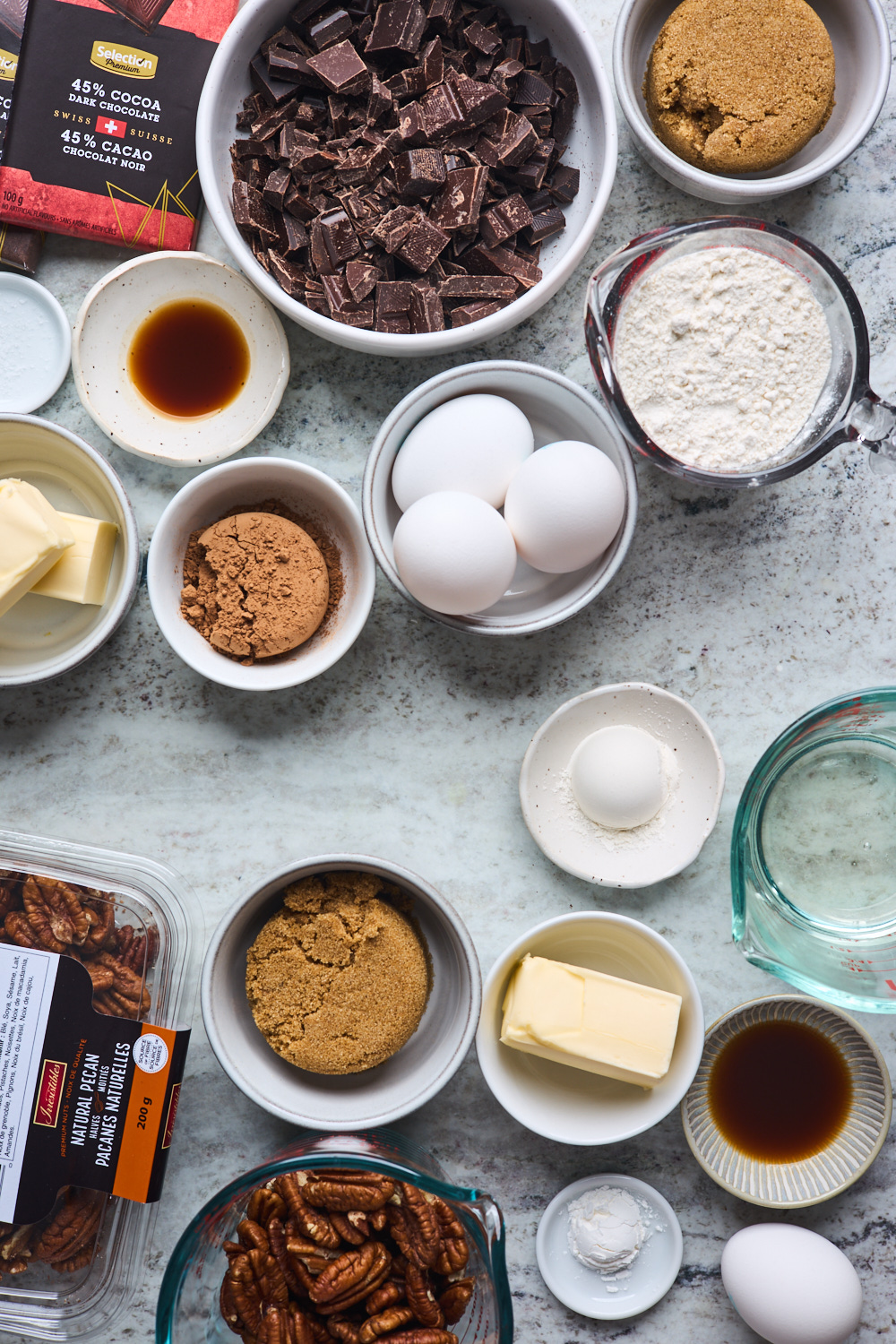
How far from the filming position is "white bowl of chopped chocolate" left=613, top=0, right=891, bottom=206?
1.29 m

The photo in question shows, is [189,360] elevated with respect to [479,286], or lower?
lower

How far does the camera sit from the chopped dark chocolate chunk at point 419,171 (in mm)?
1279

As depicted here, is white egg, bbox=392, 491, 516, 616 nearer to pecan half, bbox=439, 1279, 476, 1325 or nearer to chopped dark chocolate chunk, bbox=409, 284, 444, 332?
chopped dark chocolate chunk, bbox=409, 284, 444, 332

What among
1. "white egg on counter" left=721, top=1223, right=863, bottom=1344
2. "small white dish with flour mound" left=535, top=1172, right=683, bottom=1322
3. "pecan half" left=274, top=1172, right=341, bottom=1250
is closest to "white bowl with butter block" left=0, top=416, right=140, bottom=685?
"pecan half" left=274, top=1172, right=341, bottom=1250

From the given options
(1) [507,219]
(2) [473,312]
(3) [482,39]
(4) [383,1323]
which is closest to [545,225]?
(1) [507,219]

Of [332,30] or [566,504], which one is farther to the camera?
[332,30]

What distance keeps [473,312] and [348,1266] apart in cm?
133

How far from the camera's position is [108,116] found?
1391 millimetres

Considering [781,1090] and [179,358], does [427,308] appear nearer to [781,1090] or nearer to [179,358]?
[179,358]

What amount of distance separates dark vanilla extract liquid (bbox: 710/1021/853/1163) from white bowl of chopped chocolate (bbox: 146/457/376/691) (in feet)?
2.98

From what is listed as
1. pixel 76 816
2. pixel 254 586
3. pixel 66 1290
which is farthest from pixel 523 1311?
pixel 254 586

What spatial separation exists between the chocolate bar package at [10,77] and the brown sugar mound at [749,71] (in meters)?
1.00

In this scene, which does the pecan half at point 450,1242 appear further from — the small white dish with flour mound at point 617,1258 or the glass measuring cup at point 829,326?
the glass measuring cup at point 829,326

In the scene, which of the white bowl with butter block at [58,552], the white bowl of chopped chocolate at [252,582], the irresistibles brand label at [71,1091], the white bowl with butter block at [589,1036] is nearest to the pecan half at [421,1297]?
the white bowl with butter block at [589,1036]
